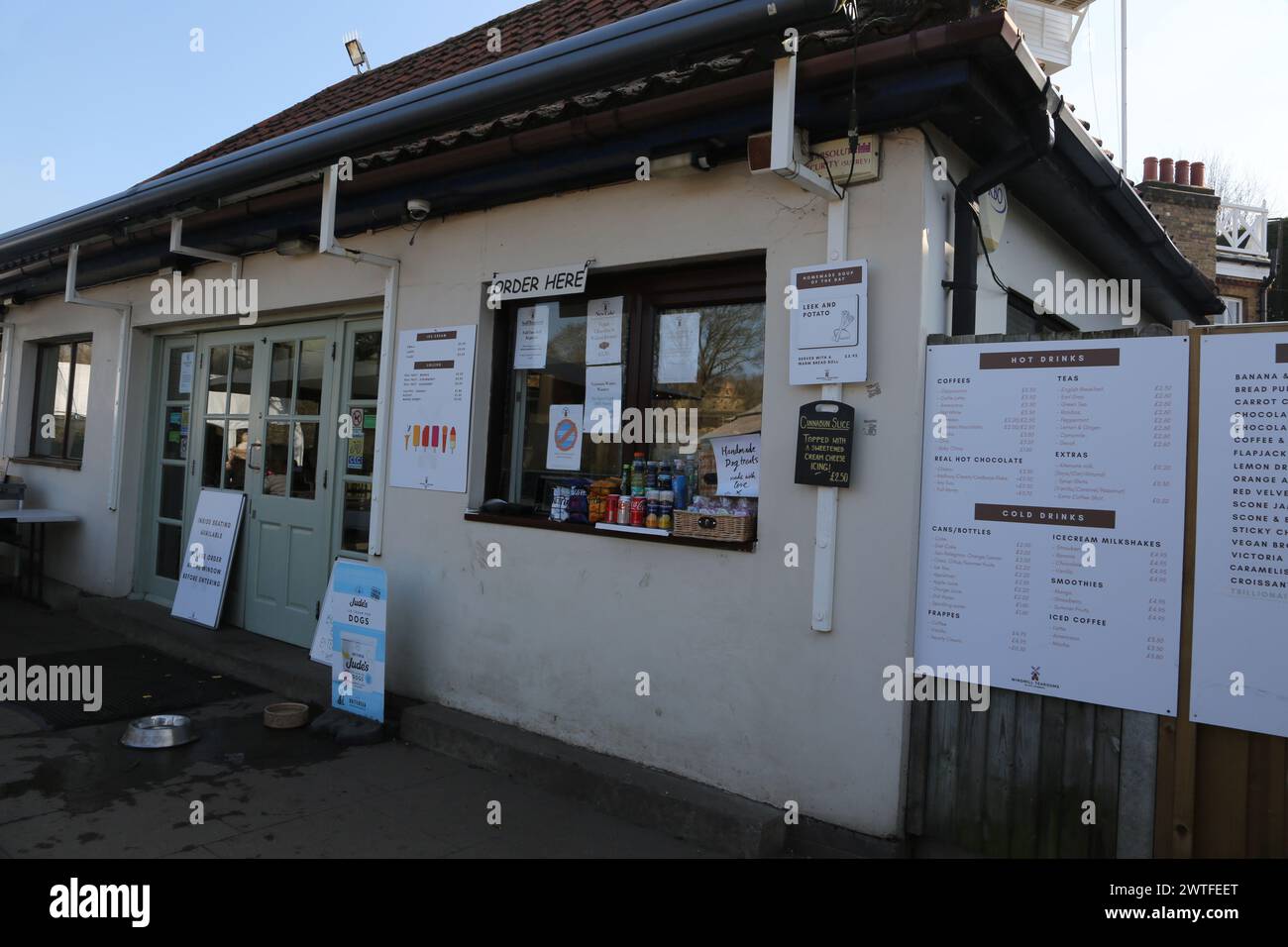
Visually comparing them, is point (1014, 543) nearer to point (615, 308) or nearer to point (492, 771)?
point (615, 308)

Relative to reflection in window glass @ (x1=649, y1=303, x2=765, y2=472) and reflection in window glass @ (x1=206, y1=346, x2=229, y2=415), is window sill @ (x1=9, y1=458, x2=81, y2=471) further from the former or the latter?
reflection in window glass @ (x1=649, y1=303, x2=765, y2=472)

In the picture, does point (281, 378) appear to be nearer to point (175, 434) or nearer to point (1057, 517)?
point (175, 434)

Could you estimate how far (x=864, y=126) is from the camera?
373 centimetres

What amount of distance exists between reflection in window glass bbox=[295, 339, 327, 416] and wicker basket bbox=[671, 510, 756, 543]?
365 cm

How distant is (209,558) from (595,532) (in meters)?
4.28

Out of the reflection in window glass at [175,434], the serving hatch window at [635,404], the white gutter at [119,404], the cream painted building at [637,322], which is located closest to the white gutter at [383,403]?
the cream painted building at [637,322]

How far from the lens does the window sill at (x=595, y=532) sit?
4.06 metres

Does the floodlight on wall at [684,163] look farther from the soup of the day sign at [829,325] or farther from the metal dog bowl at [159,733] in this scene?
the metal dog bowl at [159,733]

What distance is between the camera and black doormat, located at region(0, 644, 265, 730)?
5461mm

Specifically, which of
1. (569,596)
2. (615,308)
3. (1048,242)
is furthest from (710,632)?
(1048,242)

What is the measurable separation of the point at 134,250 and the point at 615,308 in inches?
191

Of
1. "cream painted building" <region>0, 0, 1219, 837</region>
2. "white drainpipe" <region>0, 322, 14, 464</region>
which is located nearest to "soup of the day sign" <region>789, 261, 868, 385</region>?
"cream painted building" <region>0, 0, 1219, 837</region>

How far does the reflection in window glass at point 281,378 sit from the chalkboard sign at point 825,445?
4.71m

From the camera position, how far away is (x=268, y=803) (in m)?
4.11
